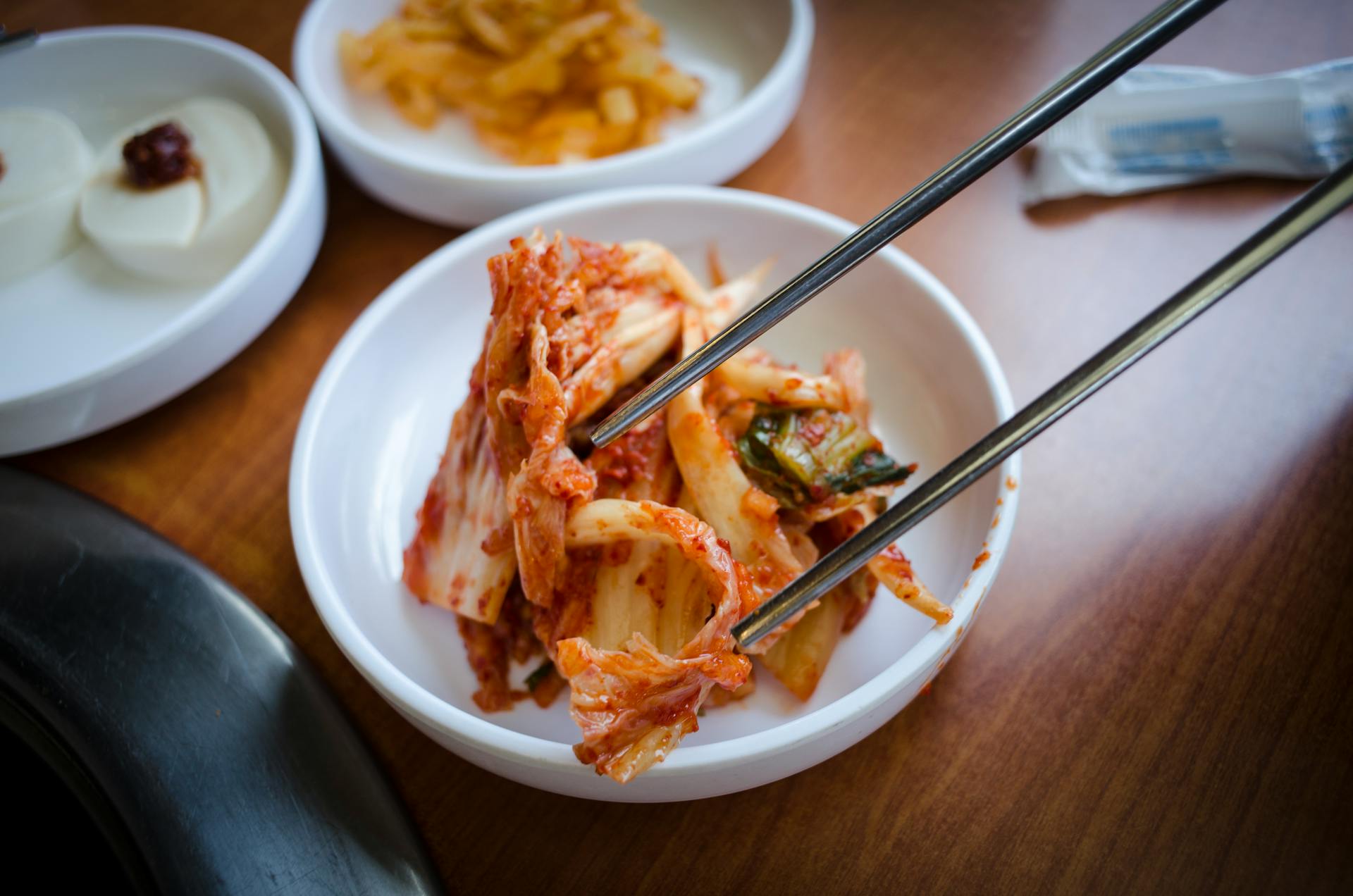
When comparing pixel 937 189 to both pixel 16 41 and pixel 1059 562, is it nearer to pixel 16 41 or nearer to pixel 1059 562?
pixel 1059 562

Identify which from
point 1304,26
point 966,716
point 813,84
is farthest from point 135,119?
point 1304,26

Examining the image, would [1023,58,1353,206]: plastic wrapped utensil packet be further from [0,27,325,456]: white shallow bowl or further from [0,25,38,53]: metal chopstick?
[0,25,38,53]: metal chopstick

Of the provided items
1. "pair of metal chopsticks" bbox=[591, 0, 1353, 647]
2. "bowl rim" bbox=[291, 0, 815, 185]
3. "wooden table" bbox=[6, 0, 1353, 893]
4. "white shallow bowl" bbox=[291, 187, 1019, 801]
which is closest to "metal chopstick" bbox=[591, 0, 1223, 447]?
"pair of metal chopsticks" bbox=[591, 0, 1353, 647]

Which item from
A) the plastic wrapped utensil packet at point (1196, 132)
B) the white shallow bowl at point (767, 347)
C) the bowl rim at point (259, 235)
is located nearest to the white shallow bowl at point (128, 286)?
the bowl rim at point (259, 235)

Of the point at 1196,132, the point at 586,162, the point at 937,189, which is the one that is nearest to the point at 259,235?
the point at 586,162

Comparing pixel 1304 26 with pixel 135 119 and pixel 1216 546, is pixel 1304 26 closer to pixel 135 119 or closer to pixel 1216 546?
pixel 1216 546

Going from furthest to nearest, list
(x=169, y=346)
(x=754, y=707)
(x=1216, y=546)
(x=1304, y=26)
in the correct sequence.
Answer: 1. (x=1304, y=26)
2. (x=169, y=346)
3. (x=1216, y=546)
4. (x=754, y=707)
